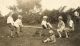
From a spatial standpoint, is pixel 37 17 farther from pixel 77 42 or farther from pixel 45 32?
pixel 77 42

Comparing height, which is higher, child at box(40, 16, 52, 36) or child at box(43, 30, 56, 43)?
child at box(40, 16, 52, 36)

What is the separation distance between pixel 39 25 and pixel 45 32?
0.51ft

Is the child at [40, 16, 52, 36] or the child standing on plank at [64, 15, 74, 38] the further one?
the child standing on plank at [64, 15, 74, 38]

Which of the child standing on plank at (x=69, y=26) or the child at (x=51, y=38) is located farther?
the child standing on plank at (x=69, y=26)

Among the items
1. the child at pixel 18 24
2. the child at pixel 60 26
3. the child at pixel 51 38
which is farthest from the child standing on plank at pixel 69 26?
the child at pixel 18 24

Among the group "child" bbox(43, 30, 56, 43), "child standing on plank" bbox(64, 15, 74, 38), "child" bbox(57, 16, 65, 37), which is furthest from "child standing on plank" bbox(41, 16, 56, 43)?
"child standing on plank" bbox(64, 15, 74, 38)

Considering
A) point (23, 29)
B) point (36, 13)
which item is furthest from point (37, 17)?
point (23, 29)

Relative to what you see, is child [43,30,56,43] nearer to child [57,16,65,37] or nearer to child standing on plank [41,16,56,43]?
child standing on plank [41,16,56,43]

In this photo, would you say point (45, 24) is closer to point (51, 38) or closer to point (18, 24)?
point (51, 38)

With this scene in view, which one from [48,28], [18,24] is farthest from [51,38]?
[18,24]

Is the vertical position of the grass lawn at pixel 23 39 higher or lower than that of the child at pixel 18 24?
lower

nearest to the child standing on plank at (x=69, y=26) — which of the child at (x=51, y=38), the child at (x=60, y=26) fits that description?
the child at (x=60, y=26)

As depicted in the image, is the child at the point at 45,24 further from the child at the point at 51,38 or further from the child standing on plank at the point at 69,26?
the child standing on plank at the point at 69,26

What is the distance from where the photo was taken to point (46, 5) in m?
3.76
